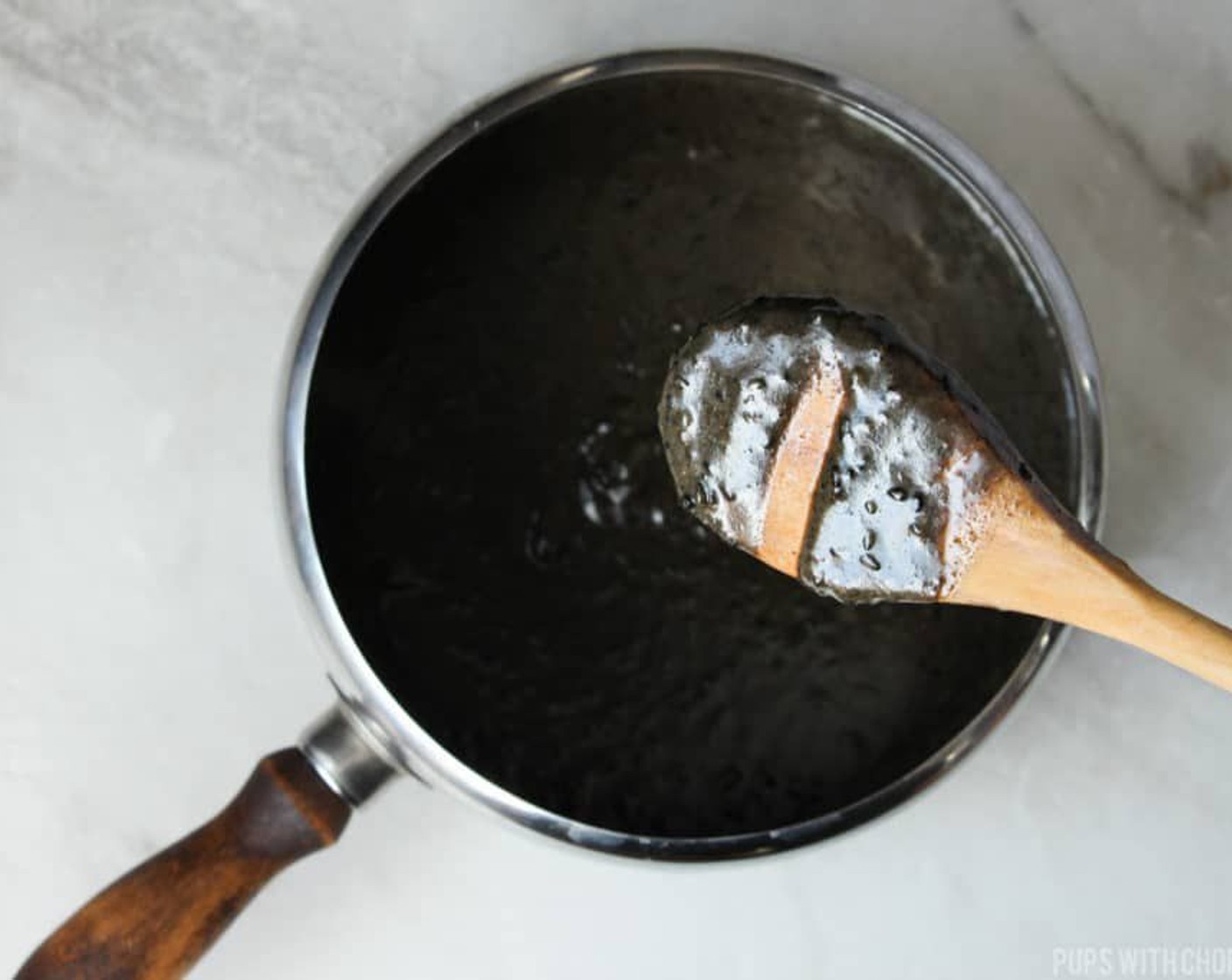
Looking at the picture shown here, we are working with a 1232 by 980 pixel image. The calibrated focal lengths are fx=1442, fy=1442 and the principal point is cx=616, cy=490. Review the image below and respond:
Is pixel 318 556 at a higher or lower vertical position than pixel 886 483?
higher

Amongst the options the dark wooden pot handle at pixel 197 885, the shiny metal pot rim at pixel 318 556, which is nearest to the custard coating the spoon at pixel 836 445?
the shiny metal pot rim at pixel 318 556

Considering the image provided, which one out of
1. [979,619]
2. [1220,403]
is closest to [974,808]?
[979,619]

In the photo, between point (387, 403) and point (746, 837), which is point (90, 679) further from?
point (746, 837)

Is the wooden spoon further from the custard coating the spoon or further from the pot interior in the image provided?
the pot interior

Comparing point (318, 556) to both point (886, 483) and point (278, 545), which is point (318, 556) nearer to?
point (278, 545)

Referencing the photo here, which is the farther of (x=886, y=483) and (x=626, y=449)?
(x=626, y=449)

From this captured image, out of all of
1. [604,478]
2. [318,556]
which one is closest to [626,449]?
[604,478]
